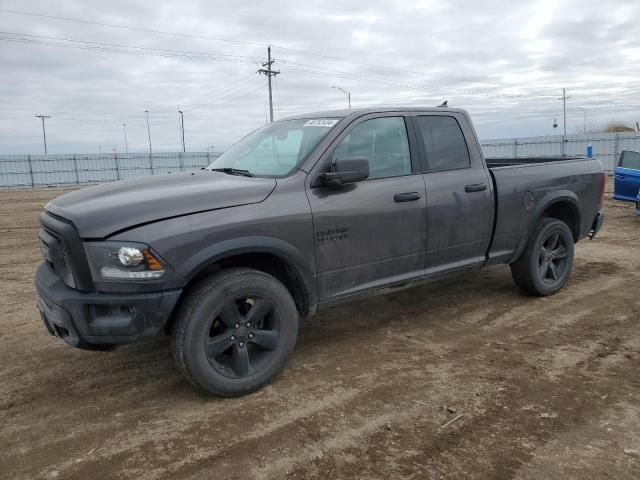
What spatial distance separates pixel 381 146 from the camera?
4312 mm

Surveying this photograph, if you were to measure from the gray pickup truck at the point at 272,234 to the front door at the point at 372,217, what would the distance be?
11 mm

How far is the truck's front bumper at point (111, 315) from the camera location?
10.2 feet

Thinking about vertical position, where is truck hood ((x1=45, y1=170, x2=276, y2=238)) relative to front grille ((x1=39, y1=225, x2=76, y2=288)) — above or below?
above

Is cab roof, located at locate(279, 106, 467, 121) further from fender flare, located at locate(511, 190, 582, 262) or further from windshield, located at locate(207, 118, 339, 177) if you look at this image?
fender flare, located at locate(511, 190, 582, 262)

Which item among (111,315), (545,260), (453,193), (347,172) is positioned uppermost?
(347,172)

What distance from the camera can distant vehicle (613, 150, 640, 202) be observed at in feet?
35.6

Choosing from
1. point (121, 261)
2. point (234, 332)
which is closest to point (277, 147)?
point (234, 332)

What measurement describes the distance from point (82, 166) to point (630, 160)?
33.9 metres

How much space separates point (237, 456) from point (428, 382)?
4.89 feet

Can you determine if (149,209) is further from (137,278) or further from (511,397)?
(511,397)

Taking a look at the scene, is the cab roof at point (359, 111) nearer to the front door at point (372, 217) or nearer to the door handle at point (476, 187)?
the front door at point (372, 217)

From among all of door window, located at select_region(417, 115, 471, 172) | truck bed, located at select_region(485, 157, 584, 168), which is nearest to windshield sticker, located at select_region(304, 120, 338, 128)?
door window, located at select_region(417, 115, 471, 172)

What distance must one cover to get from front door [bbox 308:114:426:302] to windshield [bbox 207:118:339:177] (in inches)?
9.0

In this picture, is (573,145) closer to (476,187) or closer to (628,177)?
(628,177)
